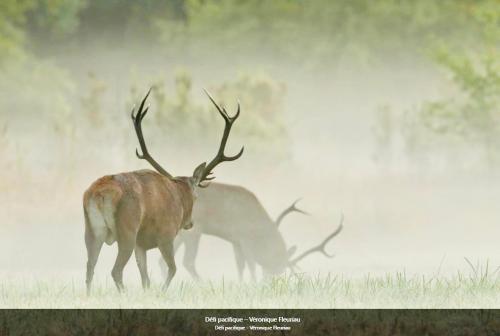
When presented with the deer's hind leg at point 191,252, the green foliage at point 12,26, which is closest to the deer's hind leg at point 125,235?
the deer's hind leg at point 191,252

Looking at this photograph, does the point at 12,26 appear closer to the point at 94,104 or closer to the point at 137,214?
the point at 94,104

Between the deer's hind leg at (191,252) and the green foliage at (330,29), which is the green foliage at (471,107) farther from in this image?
the deer's hind leg at (191,252)

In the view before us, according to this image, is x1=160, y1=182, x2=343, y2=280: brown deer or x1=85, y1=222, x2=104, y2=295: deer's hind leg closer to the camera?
x1=85, y1=222, x2=104, y2=295: deer's hind leg

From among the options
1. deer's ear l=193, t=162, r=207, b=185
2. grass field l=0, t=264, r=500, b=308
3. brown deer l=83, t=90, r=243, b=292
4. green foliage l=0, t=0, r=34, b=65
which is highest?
green foliage l=0, t=0, r=34, b=65

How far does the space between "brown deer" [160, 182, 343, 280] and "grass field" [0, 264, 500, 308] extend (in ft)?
9.00

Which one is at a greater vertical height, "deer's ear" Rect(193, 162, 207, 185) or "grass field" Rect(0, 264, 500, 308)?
"deer's ear" Rect(193, 162, 207, 185)

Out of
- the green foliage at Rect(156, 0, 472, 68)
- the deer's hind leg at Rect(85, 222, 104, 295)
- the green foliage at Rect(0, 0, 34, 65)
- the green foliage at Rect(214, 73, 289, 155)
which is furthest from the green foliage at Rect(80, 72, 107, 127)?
the deer's hind leg at Rect(85, 222, 104, 295)

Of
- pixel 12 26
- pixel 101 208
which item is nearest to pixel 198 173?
pixel 101 208

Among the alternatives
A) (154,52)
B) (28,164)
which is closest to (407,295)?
(28,164)

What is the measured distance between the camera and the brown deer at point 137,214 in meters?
7.73

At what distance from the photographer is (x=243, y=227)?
1178 cm

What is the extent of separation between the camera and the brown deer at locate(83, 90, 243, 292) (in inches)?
305

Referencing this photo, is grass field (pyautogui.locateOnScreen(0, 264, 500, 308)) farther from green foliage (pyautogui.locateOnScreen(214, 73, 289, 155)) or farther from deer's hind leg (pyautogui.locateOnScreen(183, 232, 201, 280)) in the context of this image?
green foliage (pyautogui.locateOnScreen(214, 73, 289, 155))

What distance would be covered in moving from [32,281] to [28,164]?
643 centimetres
